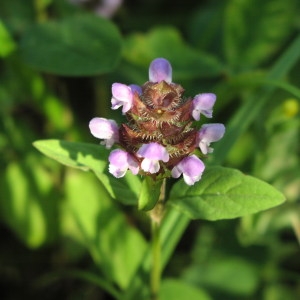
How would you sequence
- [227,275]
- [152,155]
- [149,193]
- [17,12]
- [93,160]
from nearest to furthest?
[152,155] < [149,193] < [93,160] < [227,275] < [17,12]

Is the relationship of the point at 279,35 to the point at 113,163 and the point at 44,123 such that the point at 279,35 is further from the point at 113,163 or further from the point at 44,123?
the point at 113,163

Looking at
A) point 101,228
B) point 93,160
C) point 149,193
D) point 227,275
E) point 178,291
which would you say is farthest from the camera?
point 227,275

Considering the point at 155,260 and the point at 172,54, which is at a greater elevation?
the point at 172,54

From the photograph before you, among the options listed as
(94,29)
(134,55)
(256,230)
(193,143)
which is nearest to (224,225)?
(256,230)

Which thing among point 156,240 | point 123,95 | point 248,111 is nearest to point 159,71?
point 123,95

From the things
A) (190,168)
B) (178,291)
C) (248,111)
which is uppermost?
(190,168)

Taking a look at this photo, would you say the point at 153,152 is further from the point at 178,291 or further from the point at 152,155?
the point at 178,291
